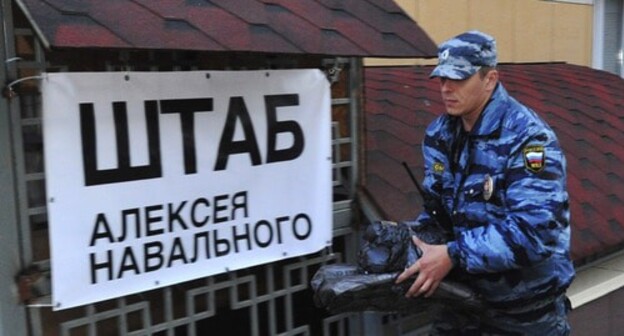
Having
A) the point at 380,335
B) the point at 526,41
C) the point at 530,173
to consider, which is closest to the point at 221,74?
the point at 530,173

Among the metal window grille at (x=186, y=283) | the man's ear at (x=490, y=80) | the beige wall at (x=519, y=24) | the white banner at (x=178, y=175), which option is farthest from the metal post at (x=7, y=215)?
the beige wall at (x=519, y=24)

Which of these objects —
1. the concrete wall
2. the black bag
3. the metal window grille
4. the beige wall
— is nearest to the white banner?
the metal window grille

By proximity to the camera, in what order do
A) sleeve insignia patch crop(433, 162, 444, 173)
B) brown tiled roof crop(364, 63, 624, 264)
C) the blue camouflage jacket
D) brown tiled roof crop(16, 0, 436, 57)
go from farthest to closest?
brown tiled roof crop(364, 63, 624, 264) → sleeve insignia patch crop(433, 162, 444, 173) → the blue camouflage jacket → brown tiled roof crop(16, 0, 436, 57)

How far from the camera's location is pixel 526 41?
6.57 m

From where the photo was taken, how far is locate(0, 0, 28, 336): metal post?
2371mm

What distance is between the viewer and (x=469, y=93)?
256 centimetres

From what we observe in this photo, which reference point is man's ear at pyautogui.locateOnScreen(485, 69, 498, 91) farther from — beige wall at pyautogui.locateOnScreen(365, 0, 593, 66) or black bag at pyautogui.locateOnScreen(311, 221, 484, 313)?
beige wall at pyautogui.locateOnScreen(365, 0, 593, 66)

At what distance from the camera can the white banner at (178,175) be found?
242cm

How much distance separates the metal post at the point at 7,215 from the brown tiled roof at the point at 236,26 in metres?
0.19

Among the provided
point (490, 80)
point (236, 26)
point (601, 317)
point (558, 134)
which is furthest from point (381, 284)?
point (558, 134)

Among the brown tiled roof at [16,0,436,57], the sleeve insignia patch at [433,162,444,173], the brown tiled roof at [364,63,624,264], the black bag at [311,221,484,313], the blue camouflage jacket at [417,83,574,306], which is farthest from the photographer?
the brown tiled roof at [364,63,624,264]

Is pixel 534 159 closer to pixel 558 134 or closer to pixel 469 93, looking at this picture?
pixel 469 93

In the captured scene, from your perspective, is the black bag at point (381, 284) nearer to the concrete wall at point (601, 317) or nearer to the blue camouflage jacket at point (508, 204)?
the blue camouflage jacket at point (508, 204)

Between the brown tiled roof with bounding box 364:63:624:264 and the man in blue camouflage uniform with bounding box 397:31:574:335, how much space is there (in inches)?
32.0
